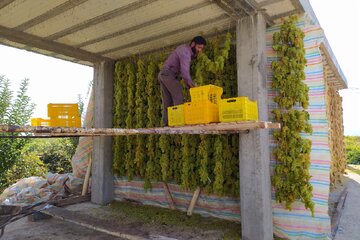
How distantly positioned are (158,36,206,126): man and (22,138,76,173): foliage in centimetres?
791

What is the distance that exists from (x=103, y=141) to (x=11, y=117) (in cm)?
406

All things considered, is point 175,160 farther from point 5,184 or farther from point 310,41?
point 5,184

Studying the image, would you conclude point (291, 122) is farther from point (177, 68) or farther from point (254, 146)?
point (177, 68)

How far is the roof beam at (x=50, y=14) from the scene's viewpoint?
4237 mm

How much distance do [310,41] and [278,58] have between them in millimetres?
593

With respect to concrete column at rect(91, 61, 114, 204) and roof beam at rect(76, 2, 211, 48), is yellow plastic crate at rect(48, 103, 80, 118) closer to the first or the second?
roof beam at rect(76, 2, 211, 48)

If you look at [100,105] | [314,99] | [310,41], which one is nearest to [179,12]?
[310,41]

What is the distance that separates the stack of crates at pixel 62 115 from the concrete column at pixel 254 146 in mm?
2850

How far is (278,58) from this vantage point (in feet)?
15.0

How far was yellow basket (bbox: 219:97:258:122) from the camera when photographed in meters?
3.56

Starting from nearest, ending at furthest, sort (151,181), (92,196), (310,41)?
(310,41) → (151,181) → (92,196)

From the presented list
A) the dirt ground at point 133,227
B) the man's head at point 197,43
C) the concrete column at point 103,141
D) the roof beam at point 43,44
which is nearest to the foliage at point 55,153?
the concrete column at point 103,141

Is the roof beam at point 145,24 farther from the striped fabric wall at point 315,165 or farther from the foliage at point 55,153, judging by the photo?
the foliage at point 55,153

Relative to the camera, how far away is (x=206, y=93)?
3887 mm
